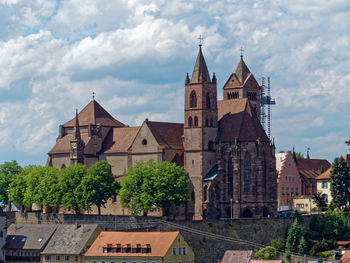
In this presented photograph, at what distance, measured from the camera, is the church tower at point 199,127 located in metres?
177

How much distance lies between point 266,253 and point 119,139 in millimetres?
46429

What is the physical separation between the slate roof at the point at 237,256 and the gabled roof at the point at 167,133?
119ft

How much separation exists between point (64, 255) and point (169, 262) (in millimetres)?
16466

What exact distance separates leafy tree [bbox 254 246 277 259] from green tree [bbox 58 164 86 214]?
3379 cm

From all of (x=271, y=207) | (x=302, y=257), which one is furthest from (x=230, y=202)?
(x=302, y=257)

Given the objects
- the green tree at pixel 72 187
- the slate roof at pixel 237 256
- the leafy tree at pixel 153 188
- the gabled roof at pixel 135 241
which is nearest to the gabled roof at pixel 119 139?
the green tree at pixel 72 187

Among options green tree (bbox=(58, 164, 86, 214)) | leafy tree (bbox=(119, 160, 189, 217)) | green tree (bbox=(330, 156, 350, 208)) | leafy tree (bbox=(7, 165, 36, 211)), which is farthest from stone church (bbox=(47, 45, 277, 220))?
leafy tree (bbox=(7, 165, 36, 211))

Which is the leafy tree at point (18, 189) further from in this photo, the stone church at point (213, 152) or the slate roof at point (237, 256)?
the slate roof at point (237, 256)

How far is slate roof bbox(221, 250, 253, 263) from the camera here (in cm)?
14650

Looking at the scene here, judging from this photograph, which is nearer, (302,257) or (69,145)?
(302,257)

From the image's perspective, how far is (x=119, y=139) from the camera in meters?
193

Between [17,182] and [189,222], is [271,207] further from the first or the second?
[17,182]

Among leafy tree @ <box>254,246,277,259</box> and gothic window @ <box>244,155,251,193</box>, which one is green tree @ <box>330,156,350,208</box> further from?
leafy tree @ <box>254,246,277,259</box>

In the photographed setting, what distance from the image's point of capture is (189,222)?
15988cm
